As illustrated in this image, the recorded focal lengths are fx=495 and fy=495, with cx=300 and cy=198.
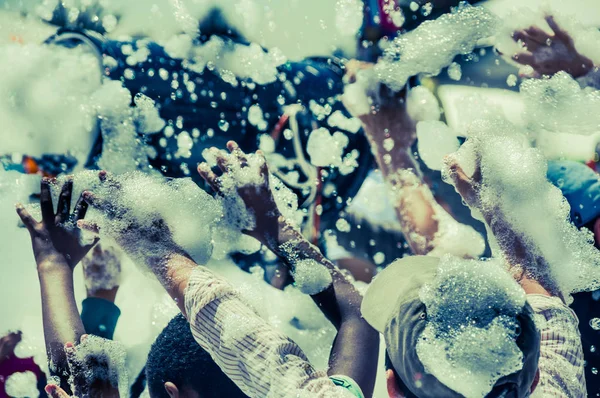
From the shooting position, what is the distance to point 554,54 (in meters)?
1.88

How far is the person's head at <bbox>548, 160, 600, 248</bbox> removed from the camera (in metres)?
1.66

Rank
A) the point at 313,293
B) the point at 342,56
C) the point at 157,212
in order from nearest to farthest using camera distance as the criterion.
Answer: the point at 157,212 < the point at 313,293 < the point at 342,56

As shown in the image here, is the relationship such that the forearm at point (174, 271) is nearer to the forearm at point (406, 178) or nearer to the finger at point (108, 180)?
the finger at point (108, 180)

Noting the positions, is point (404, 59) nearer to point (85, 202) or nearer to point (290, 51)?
point (290, 51)

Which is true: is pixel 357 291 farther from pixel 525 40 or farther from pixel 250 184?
pixel 525 40

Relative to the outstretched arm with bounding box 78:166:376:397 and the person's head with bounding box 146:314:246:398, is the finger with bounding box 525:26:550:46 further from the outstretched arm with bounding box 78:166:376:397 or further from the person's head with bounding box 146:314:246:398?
the person's head with bounding box 146:314:246:398

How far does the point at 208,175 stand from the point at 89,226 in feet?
1.13

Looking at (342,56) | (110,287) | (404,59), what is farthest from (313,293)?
(342,56)

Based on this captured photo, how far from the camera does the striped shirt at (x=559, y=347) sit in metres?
1.19

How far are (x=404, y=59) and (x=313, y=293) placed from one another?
1102 millimetres

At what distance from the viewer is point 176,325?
4.91ft

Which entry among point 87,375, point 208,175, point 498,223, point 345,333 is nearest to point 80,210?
point 208,175

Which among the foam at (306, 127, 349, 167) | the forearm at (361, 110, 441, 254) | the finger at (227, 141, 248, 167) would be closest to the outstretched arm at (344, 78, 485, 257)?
the forearm at (361, 110, 441, 254)

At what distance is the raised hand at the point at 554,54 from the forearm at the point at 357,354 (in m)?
1.23
